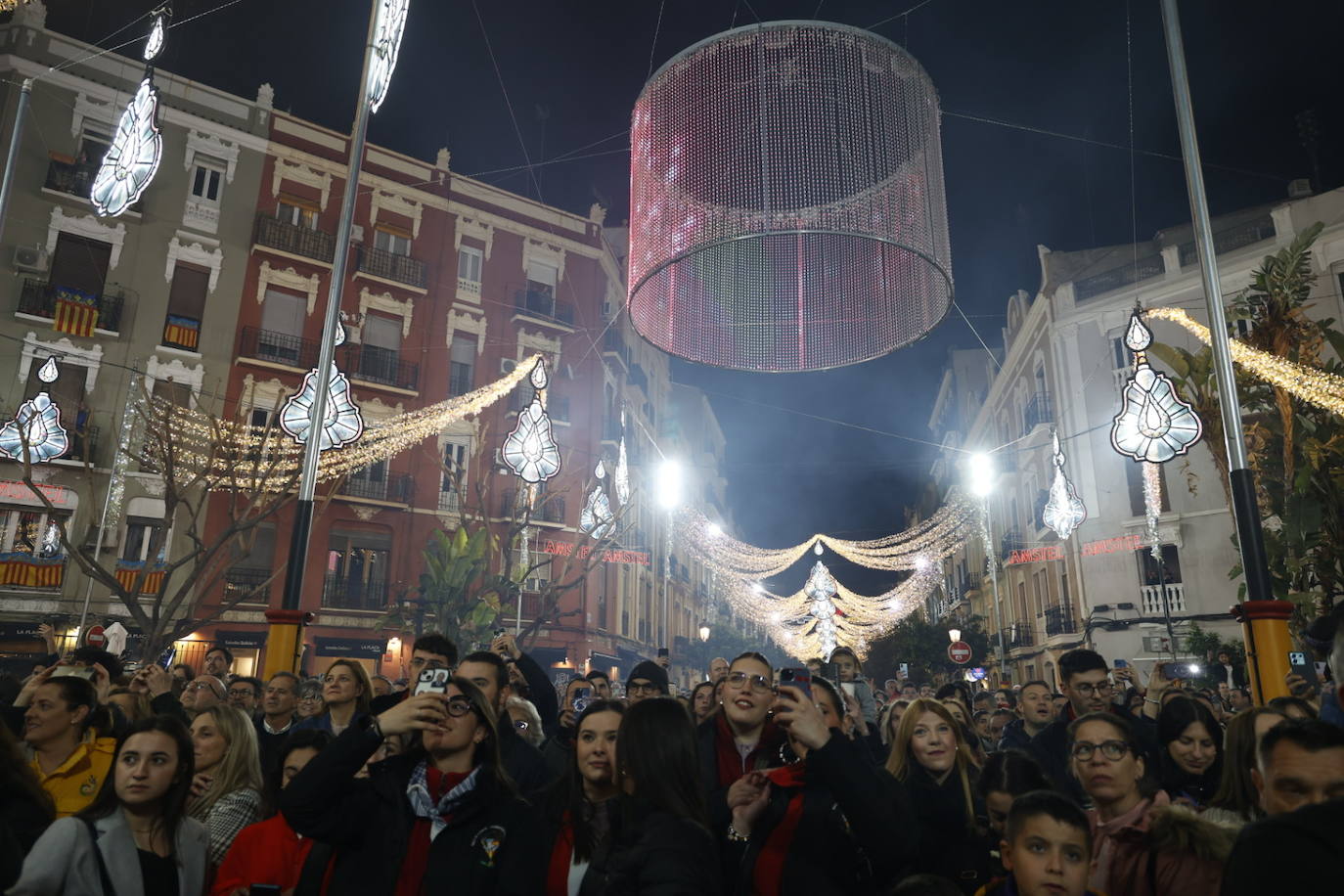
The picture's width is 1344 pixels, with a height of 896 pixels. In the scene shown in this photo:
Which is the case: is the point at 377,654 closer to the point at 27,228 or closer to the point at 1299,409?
the point at 27,228

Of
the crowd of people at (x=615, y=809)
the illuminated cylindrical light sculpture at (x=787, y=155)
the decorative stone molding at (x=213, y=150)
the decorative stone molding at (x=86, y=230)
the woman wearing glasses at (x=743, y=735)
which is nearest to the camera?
the crowd of people at (x=615, y=809)

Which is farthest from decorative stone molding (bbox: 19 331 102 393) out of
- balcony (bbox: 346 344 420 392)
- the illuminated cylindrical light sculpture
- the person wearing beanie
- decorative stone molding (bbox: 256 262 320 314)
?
the person wearing beanie

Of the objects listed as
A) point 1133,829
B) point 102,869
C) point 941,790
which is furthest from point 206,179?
point 1133,829

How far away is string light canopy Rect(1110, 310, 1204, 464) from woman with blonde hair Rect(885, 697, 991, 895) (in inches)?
310

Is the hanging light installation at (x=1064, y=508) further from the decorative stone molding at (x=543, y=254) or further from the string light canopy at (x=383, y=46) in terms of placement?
the decorative stone molding at (x=543, y=254)

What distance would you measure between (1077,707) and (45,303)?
26082mm

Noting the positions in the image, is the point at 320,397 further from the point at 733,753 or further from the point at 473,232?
the point at 473,232

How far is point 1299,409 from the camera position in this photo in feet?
41.5

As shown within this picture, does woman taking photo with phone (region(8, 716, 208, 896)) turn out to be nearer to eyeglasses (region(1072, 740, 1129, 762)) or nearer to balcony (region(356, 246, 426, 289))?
eyeglasses (region(1072, 740, 1129, 762))

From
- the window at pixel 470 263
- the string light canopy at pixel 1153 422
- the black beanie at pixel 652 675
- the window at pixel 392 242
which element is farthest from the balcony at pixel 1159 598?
the window at pixel 392 242

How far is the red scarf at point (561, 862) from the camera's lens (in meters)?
3.17

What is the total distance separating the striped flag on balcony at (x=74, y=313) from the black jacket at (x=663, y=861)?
2588cm

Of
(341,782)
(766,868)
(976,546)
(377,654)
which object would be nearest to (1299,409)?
(766,868)

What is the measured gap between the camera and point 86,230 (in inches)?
944
